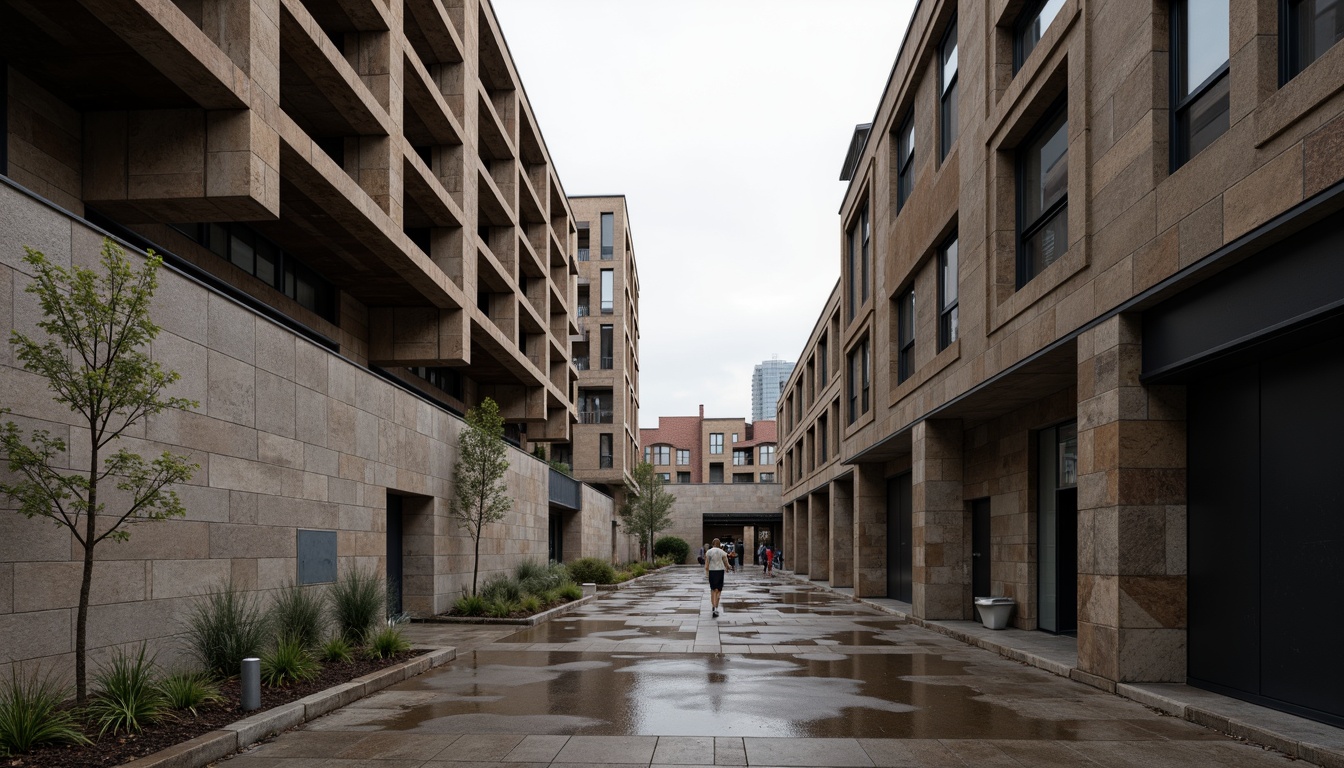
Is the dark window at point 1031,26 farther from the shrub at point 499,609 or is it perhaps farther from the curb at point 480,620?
the shrub at point 499,609

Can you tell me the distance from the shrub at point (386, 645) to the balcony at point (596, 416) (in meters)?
48.9

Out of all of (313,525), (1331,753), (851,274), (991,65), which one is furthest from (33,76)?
(851,274)

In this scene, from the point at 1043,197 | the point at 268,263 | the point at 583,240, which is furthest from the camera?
the point at 583,240

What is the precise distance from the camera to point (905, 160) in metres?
24.7

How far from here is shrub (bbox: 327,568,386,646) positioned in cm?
1365

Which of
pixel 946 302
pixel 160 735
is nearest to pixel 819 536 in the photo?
pixel 946 302

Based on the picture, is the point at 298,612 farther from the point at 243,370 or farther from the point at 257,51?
the point at 257,51

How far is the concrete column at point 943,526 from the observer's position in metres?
20.5

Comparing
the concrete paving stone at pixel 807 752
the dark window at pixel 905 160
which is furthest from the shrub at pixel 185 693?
the dark window at pixel 905 160

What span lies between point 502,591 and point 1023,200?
14328mm

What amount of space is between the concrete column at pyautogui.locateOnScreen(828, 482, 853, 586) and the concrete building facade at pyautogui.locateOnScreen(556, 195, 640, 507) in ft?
82.9

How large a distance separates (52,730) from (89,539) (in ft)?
5.35

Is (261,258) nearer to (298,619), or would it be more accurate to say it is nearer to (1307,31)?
(298,619)

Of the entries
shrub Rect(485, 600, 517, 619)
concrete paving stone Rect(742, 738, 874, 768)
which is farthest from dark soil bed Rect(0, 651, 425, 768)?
shrub Rect(485, 600, 517, 619)
